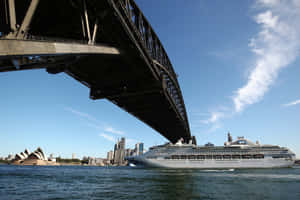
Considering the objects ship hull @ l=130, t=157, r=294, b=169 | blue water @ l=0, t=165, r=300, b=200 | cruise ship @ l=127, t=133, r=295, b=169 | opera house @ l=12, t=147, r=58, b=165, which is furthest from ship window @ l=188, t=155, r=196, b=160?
opera house @ l=12, t=147, r=58, b=165

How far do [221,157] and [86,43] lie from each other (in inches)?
1860

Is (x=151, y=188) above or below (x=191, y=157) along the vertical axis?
above

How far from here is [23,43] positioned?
3656mm

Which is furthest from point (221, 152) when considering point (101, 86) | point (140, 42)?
point (140, 42)

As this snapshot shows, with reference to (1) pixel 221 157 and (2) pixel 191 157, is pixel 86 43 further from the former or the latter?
(1) pixel 221 157

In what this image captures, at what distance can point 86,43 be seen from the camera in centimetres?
619

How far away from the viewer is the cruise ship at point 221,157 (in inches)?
1677

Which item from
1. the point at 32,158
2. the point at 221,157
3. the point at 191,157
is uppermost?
the point at 221,157

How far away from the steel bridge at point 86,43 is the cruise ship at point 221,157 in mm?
30346

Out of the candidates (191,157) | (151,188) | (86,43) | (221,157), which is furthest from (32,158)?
(86,43)

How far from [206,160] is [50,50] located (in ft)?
153

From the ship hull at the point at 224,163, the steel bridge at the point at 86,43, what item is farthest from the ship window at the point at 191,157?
the steel bridge at the point at 86,43

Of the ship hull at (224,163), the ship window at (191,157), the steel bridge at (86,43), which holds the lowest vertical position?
the ship hull at (224,163)

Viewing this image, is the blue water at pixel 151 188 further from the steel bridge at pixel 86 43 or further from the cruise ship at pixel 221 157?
the cruise ship at pixel 221 157
